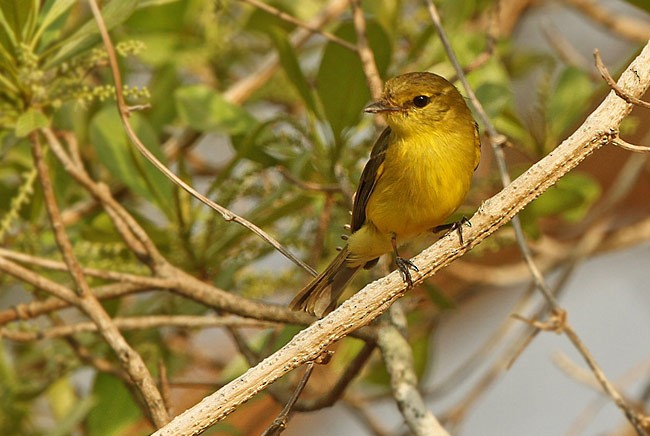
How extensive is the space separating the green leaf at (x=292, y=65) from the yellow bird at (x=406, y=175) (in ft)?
0.79

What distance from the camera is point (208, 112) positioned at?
300 cm

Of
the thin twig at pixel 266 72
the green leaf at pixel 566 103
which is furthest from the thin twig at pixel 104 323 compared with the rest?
the green leaf at pixel 566 103

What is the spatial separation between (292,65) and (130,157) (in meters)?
0.53

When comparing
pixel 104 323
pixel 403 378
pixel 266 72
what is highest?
pixel 266 72

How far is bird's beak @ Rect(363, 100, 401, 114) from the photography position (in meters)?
2.69

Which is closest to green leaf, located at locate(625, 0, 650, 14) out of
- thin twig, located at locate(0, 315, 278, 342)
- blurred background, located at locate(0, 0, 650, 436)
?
blurred background, located at locate(0, 0, 650, 436)

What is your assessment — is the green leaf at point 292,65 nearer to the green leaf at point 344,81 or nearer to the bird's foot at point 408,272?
A: the green leaf at point 344,81

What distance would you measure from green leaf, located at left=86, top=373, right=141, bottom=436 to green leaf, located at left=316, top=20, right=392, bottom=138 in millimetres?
1066

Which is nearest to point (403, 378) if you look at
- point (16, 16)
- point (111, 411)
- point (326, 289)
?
point (326, 289)

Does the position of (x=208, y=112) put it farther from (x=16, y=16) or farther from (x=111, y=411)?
(x=111, y=411)

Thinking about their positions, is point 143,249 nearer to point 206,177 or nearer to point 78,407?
point 78,407

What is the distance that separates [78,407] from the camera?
301cm

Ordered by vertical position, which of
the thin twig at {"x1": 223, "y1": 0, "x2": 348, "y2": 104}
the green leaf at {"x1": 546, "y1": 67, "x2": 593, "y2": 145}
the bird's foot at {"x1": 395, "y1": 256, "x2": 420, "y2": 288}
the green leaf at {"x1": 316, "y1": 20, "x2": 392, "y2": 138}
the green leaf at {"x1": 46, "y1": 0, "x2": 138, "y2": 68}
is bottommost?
the bird's foot at {"x1": 395, "y1": 256, "x2": 420, "y2": 288}

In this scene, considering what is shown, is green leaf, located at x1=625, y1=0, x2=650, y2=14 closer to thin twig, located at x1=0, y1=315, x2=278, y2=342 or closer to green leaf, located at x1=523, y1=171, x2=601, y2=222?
green leaf, located at x1=523, y1=171, x2=601, y2=222
